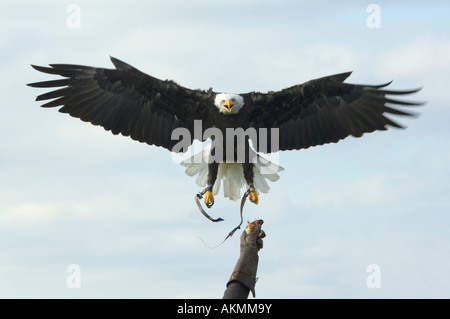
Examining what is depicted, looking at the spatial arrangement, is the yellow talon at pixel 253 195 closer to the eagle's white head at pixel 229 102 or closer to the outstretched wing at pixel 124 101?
the eagle's white head at pixel 229 102

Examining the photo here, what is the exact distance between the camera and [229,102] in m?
11.0

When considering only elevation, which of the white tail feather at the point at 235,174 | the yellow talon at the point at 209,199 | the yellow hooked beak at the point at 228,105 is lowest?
the yellow talon at the point at 209,199

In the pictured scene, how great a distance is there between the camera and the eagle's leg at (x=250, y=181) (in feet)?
36.4

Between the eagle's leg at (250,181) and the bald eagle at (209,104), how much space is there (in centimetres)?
1

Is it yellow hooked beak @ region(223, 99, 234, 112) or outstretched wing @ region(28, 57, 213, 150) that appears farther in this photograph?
outstretched wing @ region(28, 57, 213, 150)

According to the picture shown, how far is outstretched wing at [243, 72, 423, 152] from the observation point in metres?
11.4

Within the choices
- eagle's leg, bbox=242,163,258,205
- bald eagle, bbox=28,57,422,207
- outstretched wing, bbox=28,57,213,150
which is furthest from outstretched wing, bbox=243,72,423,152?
outstretched wing, bbox=28,57,213,150

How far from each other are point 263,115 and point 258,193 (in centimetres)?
93

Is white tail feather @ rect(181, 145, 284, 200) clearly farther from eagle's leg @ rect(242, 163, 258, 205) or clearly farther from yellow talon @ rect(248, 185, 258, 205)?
yellow talon @ rect(248, 185, 258, 205)

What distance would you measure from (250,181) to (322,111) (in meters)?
1.24

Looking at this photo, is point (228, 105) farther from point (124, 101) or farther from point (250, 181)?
point (124, 101)

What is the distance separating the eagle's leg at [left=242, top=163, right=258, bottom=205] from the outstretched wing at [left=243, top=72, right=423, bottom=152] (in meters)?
0.36

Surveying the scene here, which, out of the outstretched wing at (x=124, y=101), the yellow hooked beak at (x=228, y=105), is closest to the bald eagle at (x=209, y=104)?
the outstretched wing at (x=124, y=101)

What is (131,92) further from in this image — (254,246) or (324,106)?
(254,246)
